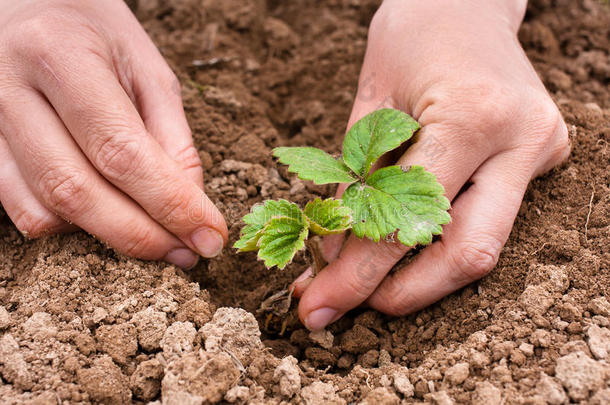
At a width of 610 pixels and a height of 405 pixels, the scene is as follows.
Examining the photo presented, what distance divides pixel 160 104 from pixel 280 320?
119 cm

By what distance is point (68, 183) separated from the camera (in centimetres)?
215

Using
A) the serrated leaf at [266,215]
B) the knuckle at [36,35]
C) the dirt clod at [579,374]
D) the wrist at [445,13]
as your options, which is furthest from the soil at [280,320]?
the knuckle at [36,35]

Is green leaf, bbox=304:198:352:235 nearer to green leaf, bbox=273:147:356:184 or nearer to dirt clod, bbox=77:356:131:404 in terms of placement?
green leaf, bbox=273:147:356:184

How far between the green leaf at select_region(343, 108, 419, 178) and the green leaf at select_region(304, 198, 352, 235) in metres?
0.25

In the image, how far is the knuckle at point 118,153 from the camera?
2154 mm

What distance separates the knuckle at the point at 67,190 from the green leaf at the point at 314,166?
81 cm

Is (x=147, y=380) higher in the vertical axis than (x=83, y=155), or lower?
lower

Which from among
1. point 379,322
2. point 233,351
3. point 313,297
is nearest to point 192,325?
point 233,351

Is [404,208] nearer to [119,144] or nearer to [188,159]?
[188,159]

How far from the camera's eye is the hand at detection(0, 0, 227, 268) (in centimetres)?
217

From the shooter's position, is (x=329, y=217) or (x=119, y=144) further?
(x=119, y=144)

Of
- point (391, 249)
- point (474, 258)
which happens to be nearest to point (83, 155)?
point (391, 249)

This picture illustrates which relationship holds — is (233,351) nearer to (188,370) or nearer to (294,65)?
(188,370)

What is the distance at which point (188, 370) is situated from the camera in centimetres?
183
